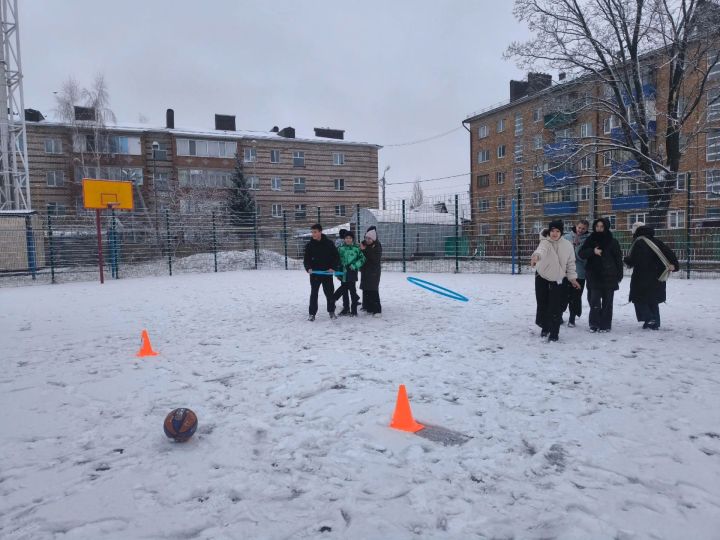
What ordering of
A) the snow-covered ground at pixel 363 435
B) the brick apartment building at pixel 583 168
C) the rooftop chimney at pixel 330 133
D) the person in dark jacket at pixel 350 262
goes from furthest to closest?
the rooftop chimney at pixel 330 133
the brick apartment building at pixel 583 168
the person in dark jacket at pixel 350 262
the snow-covered ground at pixel 363 435

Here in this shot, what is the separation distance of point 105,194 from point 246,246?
8.61 m

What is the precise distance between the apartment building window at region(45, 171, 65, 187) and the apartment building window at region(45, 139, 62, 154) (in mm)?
1790

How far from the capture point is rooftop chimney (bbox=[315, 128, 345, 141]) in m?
49.6

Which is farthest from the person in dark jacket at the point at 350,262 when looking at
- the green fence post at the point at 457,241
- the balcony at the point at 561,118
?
the balcony at the point at 561,118

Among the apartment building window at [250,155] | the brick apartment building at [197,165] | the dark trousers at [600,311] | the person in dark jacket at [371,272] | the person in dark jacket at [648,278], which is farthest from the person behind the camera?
the apartment building window at [250,155]

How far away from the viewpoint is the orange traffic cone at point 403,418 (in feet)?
13.2

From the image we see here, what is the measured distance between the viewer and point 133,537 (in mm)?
2602

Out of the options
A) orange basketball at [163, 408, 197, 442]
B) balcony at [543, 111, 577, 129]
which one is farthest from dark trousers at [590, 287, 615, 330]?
balcony at [543, 111, 577, 129]

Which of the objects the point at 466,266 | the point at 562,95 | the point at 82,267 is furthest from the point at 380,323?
the point at 82,267

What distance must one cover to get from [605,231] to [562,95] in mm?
15914

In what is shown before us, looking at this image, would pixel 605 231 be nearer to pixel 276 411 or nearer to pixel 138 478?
pixel 276 411

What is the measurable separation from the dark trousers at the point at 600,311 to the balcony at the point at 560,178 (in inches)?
499

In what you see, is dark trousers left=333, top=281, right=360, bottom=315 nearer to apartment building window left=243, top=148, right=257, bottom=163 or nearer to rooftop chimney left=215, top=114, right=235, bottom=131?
apartment building window left=243, top=148, right=257, bottom=163

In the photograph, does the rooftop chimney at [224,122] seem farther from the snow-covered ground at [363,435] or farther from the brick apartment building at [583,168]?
the snow-covered ground at [363,435]
